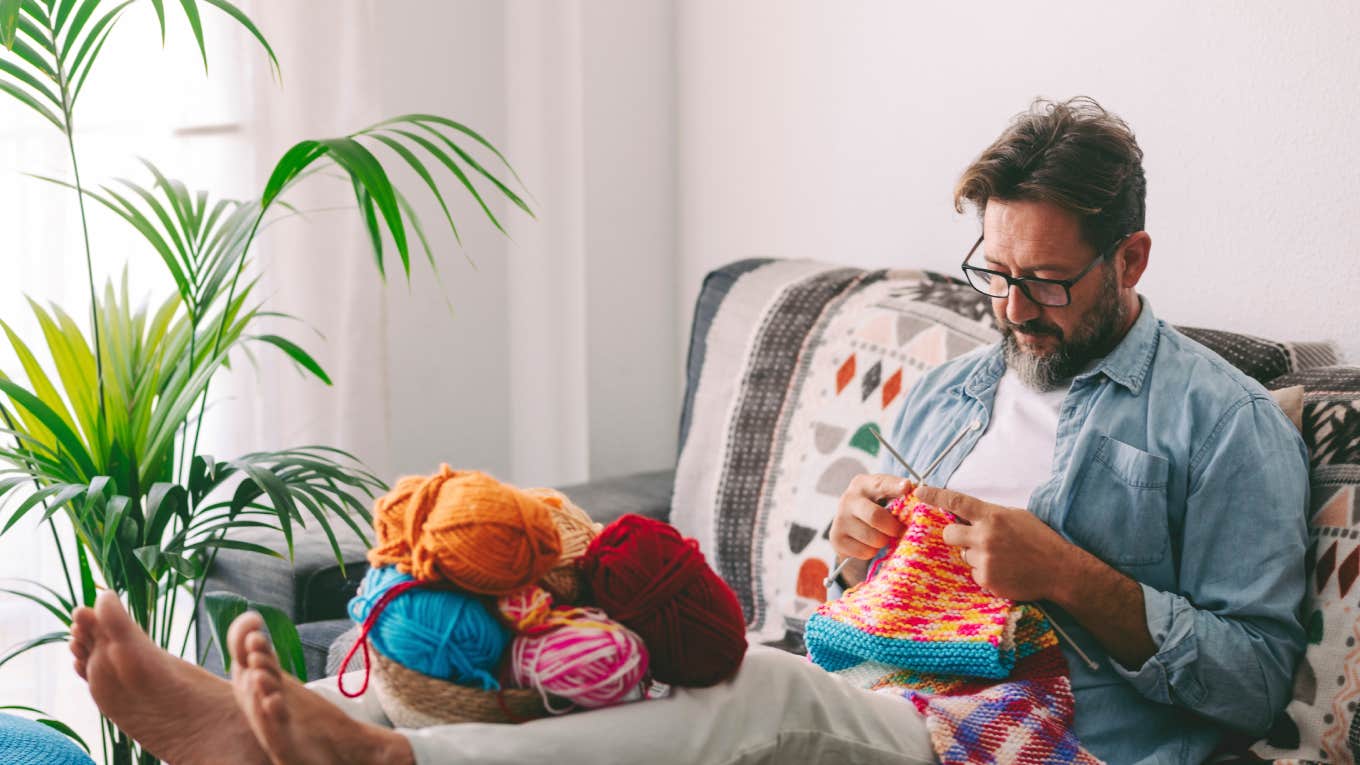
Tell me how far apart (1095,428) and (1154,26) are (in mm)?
738

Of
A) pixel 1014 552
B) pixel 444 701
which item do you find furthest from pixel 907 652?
pixel 444 701

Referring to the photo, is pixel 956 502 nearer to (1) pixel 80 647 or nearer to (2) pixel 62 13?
(1) pixel 80 647

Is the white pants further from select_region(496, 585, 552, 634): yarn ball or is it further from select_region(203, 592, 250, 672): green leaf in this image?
select_region(203, 592, 250, 672): green leaf

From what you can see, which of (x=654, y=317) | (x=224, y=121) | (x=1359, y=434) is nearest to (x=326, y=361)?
(x=224, y=121)

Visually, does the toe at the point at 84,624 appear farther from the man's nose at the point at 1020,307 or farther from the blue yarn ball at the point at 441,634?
the man's nose at the point at 1020,307

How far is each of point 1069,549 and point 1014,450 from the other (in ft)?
0.71

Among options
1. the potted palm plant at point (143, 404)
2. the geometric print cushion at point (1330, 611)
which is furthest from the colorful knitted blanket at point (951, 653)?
the potted palm plant at point (143, 404)

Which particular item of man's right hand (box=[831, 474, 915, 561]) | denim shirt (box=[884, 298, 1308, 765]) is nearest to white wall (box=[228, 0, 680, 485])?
man's right hand (box=[831, 474, 915, 561])

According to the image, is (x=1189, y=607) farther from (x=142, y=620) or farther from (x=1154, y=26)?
(x=142, y=620)

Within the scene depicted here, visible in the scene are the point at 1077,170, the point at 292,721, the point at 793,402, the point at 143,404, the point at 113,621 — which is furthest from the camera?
the point at 793,402

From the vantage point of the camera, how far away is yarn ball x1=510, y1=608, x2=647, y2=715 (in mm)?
1095

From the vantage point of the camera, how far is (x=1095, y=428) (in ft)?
4.72

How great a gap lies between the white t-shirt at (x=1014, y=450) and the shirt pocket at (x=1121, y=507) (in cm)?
7

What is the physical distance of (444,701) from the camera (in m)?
1.10
